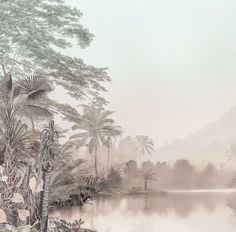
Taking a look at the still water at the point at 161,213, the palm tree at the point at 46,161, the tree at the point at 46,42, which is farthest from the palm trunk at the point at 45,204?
the tree at the point at 46,42

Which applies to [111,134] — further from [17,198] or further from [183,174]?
[17,198]

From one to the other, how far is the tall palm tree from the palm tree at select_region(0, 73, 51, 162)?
0.30m

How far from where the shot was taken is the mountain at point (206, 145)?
4785 mm

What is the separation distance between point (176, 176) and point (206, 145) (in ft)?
1.16

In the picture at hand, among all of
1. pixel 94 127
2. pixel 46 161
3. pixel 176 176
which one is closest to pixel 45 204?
pixel 46 161

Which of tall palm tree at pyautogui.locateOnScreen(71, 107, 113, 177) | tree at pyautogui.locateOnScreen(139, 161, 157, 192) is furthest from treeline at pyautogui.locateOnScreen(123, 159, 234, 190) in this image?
tall palm tree at pyautogui.locateOnScreen(71, 107, 113, 177)

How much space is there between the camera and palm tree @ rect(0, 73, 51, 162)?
4688 millimetres

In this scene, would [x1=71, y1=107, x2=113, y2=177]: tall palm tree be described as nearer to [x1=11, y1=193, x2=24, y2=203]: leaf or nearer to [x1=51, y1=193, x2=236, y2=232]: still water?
[x1=51, y1=193, x2=236, y2=232]: still water

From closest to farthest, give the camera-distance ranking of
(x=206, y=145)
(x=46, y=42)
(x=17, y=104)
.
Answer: (x=17, y=104) → (x=206, y=145) → (x=46, y=42)

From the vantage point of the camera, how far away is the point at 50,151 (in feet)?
14.8

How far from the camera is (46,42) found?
5082 mm

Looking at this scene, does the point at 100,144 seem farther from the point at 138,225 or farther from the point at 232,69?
the point at 232,69

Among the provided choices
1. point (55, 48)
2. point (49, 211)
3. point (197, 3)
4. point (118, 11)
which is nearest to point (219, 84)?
point (197, 3)

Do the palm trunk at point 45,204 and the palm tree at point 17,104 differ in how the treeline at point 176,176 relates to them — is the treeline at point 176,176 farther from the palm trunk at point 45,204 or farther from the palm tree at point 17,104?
the palm tree at point 17,104
